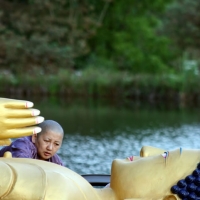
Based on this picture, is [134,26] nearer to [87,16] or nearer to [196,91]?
[87,16]

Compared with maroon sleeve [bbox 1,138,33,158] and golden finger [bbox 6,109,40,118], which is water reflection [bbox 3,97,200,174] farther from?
golden finger [bbox 6,109,40,118]

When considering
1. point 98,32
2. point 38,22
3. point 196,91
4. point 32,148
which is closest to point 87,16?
point 98,32

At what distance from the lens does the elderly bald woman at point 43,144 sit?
319 cm

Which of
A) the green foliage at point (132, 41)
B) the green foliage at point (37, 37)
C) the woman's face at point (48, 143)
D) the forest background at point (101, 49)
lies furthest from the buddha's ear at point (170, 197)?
the green foliage at point (132, 41)

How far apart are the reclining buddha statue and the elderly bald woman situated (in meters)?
0.53

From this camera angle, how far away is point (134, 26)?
27281 millimetres

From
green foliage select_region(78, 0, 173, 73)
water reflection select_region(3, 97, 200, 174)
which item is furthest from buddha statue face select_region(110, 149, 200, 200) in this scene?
green foliage select_region(78, 0, 173, 73)

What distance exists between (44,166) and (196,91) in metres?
19.3

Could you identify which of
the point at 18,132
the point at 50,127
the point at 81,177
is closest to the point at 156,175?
the point at 81,177

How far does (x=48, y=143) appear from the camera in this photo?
127 inches

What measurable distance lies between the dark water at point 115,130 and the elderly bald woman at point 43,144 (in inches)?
160

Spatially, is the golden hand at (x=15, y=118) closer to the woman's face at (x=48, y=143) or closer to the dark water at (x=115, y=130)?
the woman's face at (x=48, y=143)

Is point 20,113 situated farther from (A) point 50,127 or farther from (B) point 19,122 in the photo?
(A) point 50,127

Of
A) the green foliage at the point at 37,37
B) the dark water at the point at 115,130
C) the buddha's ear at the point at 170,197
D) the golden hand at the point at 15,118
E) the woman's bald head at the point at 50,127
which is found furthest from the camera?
the green foliage at the point at 37,37
